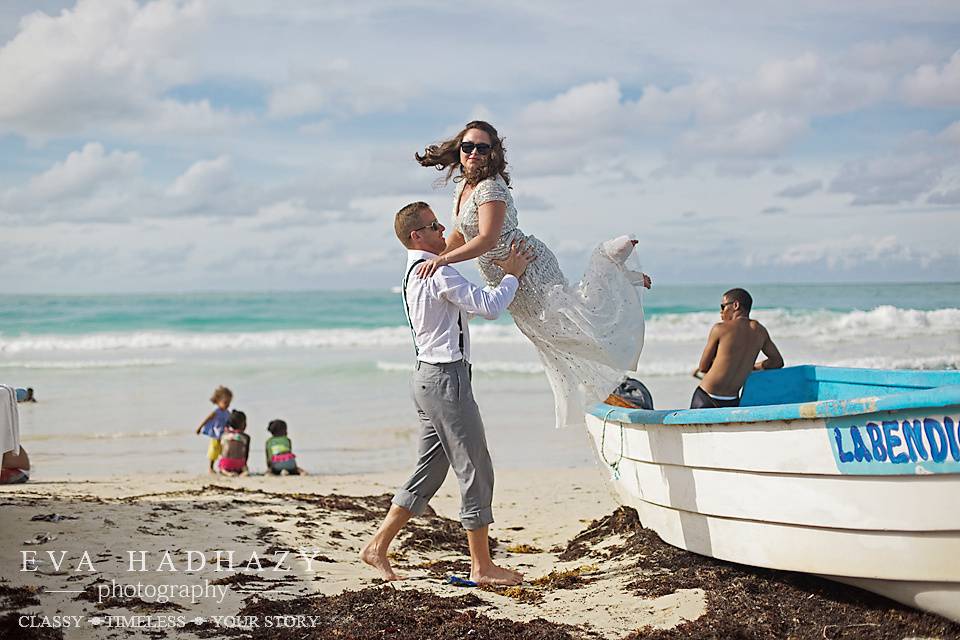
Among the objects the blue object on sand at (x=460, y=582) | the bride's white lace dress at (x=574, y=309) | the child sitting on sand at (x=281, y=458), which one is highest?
the bride's white lace dress at (x=574, y=309)

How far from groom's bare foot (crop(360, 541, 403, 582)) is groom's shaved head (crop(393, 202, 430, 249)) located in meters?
1.69

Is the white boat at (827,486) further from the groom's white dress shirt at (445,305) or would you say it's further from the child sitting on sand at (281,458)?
the child sitting on sand at (281,458)

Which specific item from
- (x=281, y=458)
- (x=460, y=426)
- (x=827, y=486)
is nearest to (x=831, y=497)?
(x=827, y=486)

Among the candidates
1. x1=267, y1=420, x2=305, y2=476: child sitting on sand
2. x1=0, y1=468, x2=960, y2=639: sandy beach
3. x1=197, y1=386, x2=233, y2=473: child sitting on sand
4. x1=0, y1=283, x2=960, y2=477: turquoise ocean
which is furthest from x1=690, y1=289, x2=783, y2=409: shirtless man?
x1=197, y1=386, x2=233, y2=473: child sitting on sand

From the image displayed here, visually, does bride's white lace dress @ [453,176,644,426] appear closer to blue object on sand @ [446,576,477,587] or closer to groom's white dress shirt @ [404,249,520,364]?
groom's white dress shirt @ [404,249,520,364]

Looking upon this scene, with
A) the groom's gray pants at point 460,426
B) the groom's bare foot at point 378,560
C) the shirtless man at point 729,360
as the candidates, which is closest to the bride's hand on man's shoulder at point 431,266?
the groom's gray pants at point 460,426

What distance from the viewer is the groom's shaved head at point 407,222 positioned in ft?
16.5

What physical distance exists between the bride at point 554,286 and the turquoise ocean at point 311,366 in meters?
5.25

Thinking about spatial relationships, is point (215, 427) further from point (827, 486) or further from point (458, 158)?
point (827, 486)

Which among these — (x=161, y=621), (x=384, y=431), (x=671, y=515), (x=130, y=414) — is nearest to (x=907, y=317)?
(x=384, y=431)

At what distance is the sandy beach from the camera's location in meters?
4.28

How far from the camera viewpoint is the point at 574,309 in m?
5.16

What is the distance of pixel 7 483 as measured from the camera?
8039 millimetres

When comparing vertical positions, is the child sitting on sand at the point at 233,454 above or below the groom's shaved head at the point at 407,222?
below
